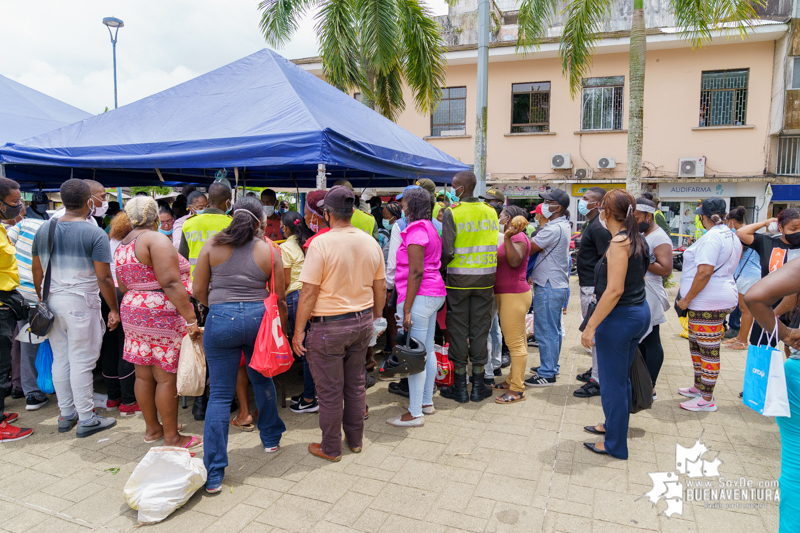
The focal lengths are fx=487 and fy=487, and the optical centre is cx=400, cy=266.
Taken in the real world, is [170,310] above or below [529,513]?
above

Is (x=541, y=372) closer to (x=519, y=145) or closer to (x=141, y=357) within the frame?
(x=141, y=357)

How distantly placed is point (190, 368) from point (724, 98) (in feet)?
60.3

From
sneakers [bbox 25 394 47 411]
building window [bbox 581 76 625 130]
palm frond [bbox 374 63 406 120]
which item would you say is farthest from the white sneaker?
building window [bbox 581 76 625 130]

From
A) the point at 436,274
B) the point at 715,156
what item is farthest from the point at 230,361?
the point at 715,156

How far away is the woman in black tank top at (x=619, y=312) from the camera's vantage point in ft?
10.4

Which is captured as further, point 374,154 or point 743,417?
point 374,154

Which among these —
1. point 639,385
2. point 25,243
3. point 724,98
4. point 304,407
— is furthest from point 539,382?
point 724,98

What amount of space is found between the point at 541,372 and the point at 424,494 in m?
2.41

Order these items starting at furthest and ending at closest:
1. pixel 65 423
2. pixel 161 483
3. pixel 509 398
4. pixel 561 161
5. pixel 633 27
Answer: pixel 561 161
pixel 633 27
pixel 509 398
pixel 65 423
pixel 161 483

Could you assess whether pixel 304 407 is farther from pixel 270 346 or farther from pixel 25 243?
Result: pixel 25 243

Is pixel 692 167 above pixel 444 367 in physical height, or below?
above

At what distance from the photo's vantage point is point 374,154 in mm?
5074

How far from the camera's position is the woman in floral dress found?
130 inches

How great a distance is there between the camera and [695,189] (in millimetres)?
16188
